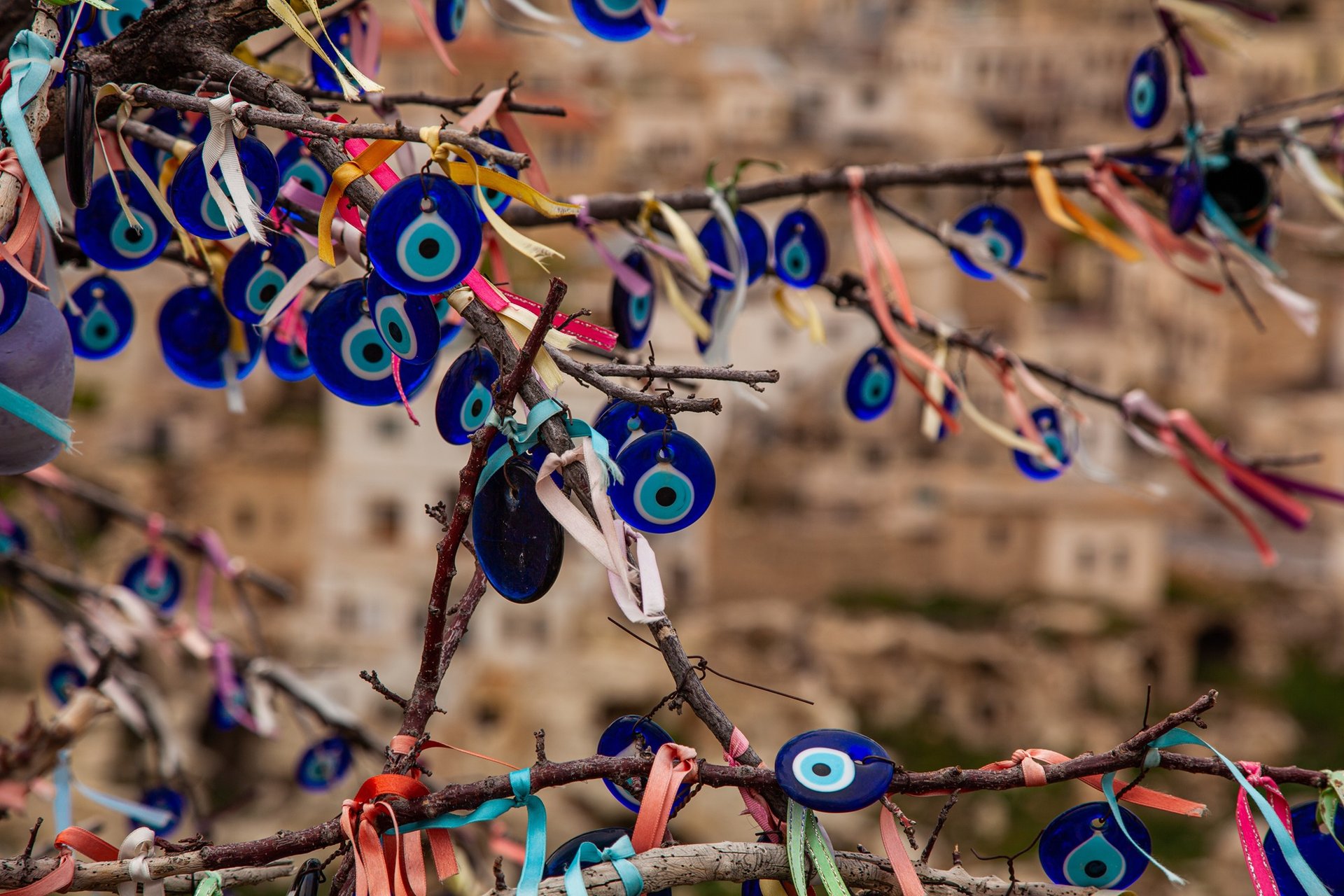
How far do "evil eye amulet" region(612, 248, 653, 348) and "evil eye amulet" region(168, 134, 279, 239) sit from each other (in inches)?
39.8

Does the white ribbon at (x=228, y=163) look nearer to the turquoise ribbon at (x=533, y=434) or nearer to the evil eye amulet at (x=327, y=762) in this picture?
the turquoise ribbon at (x=533, y=434)

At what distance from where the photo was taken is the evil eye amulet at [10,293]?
1685 millimetres

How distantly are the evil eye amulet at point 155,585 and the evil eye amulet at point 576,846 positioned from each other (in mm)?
2648

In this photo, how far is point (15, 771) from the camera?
119 inches

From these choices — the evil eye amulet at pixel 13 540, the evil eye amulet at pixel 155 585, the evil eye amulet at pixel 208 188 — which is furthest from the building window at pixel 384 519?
the evil eye amulet at pixel 208 188

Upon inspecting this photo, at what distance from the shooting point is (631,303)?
283cm

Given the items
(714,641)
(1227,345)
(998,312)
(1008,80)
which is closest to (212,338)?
(714,641)

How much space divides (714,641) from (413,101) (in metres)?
18.3

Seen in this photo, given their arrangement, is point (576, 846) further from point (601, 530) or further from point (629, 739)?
point (601, 530)

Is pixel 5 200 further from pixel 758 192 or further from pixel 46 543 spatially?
pixel 46 543

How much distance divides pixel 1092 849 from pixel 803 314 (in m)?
1.96

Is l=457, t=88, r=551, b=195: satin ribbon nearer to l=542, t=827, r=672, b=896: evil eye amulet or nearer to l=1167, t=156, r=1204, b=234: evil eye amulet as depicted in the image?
l=542, t=827, r=672, b=896: evil eye amulet

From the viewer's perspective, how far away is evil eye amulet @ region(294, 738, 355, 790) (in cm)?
345

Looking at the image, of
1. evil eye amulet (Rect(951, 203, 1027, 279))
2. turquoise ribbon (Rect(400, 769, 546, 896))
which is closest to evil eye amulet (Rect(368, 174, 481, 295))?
turquoise ribbon (Rect(400, 769, 546, 896))
